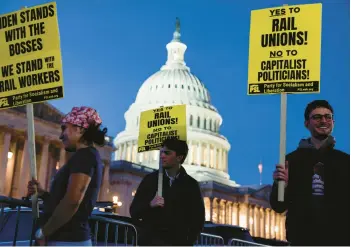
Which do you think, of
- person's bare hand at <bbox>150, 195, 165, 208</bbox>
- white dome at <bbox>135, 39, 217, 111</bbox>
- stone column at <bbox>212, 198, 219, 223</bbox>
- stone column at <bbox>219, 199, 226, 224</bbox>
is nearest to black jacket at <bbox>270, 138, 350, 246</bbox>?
person's bare hand at <bbox>150, 195, 165, 208</bbox>

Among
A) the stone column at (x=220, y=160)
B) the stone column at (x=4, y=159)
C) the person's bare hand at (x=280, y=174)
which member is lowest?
the person's bare hand at (x=280, y=174)

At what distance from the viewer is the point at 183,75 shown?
328 ft

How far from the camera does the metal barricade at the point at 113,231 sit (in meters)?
8.08

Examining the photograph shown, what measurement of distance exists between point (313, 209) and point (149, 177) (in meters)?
2.49

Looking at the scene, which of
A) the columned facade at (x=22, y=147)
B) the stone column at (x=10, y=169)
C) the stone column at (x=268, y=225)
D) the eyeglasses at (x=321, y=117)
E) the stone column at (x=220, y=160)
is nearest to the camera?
the eyeglasses at (x=321, y=117)

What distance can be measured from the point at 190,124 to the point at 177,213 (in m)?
89.1

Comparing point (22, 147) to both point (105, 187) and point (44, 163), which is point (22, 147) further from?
point (105, 187)

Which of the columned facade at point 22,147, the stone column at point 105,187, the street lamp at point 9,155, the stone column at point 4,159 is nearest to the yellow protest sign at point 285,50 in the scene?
the columned facade at point 22,147

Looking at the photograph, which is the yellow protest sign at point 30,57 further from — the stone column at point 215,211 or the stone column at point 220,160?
the stone column at point 220,160

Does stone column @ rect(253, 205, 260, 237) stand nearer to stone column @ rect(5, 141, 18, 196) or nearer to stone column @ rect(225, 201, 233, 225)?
stone column @ rect(225, 201, 233, 225)

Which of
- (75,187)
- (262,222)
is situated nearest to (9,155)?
(75,187)

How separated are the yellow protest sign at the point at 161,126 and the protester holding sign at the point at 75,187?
283 cm

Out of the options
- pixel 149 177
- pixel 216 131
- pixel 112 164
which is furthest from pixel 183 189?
pixel 216 131

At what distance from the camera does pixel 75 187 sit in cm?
514
